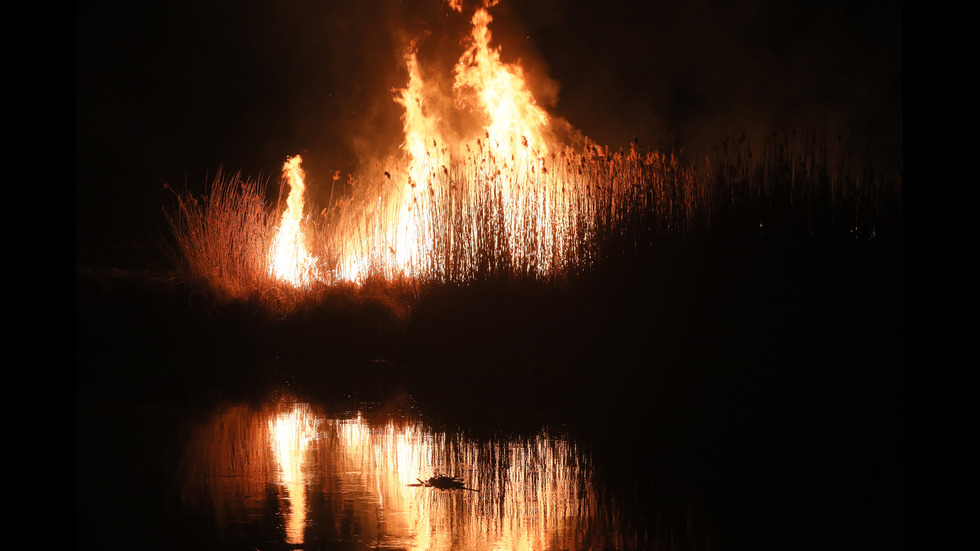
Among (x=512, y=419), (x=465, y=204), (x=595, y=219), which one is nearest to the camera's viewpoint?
(x=512, y=419)

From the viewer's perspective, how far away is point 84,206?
53.0ft

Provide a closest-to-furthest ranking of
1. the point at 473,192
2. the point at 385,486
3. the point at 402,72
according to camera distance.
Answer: the point at 385,486 → the point at 473,192 → the point at 402,72

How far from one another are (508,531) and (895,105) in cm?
1257

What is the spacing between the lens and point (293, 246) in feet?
40.4

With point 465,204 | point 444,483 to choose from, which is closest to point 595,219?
point 465,204

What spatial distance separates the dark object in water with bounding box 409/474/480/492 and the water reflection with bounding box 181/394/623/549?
57mm

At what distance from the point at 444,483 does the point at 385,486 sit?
288 millimetres

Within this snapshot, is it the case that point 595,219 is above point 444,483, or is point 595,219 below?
above

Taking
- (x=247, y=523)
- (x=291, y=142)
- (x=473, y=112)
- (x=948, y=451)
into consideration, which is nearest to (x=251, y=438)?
(x=247, y=523)

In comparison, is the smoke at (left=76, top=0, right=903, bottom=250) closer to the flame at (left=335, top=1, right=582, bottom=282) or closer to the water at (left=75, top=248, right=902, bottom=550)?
the flame at (left=335, top=1, right=582, bottom=282)

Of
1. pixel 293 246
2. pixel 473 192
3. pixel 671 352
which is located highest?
pixel 473 192

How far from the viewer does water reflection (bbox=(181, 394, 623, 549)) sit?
3842mm

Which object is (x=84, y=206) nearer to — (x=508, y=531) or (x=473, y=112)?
(x=473, y=112)

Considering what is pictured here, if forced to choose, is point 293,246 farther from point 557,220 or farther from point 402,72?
point 557,220
